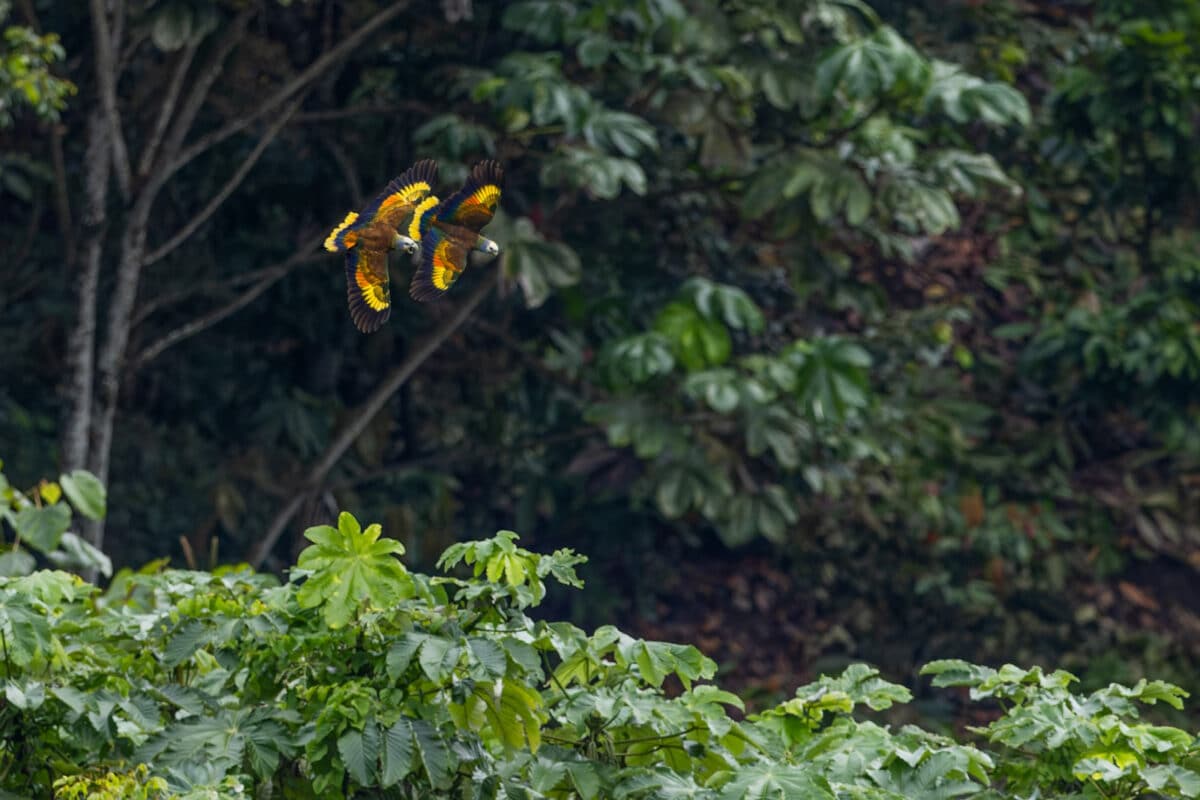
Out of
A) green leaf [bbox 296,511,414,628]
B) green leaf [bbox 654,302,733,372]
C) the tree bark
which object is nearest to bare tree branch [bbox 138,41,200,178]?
the tree bark

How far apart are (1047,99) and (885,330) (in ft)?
4.72

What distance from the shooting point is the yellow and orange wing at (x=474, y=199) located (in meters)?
2.18

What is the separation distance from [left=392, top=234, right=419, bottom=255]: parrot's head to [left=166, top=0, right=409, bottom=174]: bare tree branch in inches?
126

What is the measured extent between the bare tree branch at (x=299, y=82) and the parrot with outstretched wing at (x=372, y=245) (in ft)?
10.3

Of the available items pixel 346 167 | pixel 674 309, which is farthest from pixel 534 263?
pixel 346 167

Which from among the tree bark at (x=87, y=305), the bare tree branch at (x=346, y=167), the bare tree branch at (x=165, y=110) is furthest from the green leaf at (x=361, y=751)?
the bare tree branch at (x=346, y=167)

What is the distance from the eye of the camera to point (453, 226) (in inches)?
86.4

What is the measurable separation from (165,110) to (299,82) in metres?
0.40

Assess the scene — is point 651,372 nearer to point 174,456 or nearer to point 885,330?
point 885,330

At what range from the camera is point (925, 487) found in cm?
698

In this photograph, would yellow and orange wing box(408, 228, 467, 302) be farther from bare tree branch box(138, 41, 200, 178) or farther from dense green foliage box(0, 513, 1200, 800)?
bare tree branch box(138, 41, 200, 178)

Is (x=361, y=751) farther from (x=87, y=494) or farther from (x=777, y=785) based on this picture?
(x=87, y=494)

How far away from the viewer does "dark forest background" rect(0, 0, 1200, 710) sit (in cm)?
520

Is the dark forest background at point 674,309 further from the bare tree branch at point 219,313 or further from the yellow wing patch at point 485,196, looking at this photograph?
the yellow wing patch at point 485,196
